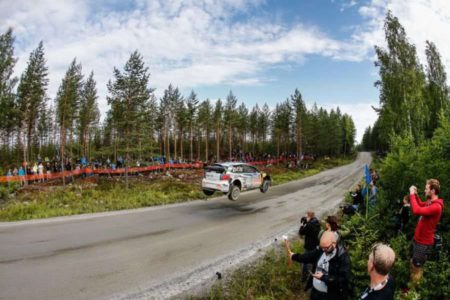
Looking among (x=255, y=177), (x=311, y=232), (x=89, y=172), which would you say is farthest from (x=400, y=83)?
(x=89, y=172)

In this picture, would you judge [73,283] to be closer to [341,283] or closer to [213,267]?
[213,267]

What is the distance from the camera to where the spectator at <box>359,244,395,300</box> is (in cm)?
270

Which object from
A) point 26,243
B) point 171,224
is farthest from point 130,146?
point 26,243

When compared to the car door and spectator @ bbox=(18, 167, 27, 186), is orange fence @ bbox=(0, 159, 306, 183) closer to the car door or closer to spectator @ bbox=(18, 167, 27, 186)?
spectator @ bbox=(18, 167, 27, 186)

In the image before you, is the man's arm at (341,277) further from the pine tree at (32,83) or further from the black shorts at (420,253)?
the pine tree at (32,83)

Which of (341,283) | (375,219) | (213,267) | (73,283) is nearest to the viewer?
(341,283)

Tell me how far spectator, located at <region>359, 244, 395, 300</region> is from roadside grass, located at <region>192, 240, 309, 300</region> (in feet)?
10.2

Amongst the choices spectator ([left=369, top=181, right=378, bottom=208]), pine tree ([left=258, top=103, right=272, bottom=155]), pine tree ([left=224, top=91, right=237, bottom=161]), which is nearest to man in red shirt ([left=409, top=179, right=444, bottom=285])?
spectator ([left=369, top=181, right=378, bottom=208])

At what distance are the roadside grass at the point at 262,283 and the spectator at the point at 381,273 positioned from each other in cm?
311

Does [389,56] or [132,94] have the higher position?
[389,56]

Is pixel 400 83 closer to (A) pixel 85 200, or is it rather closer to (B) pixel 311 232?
(B) pixel 311 232

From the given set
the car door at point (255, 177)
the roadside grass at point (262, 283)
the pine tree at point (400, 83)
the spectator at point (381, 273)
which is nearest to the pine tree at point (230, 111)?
the pine tree at point (400, 83)

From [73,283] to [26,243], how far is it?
12.5 feet

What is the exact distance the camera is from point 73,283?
6.10m
